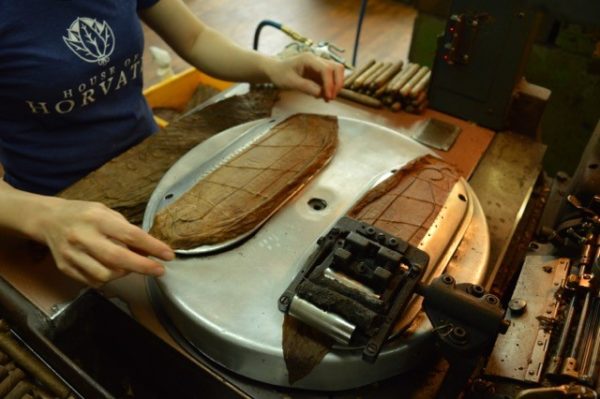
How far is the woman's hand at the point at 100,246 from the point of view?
34.9 inches

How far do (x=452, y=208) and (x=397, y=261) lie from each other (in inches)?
12.3

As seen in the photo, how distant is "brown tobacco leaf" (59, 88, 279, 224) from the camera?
127 centimetres

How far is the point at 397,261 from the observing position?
896 millimetres

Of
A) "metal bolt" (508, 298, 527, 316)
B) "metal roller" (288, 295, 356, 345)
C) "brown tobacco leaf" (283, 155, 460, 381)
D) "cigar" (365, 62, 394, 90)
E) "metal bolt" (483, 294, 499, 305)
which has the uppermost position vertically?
"metal bolt" (483, 294, 499, 305)

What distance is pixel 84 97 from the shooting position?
1300 millimetres

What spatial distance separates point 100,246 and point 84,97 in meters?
0.57

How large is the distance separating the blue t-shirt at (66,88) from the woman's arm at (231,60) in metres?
0.10

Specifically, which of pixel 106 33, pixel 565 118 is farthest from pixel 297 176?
pixel 565 118

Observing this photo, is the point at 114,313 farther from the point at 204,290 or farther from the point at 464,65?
the point at 464,65

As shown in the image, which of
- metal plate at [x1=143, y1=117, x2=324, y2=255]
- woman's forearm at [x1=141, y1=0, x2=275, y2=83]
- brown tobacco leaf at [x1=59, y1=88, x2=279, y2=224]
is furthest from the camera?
woman's forearm at [x1=141, y1=0, x2=275, y2=83]

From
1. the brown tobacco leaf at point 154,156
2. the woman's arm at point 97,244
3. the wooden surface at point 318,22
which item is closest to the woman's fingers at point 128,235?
the woman's arm at point 97,244

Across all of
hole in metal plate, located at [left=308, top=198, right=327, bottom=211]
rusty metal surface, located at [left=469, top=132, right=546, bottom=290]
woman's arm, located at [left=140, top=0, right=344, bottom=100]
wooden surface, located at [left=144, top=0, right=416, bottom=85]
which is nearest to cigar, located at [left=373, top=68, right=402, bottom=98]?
woman's arm, located at [left=140, top=0, right=344, bottom=100]

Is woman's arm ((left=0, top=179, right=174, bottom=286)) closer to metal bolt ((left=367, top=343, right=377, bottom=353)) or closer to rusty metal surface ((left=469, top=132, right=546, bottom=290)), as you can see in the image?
metal bolt ((left=367, top=343, right=377, bottom=353))

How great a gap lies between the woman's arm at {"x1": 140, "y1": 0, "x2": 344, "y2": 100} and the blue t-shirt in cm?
10
